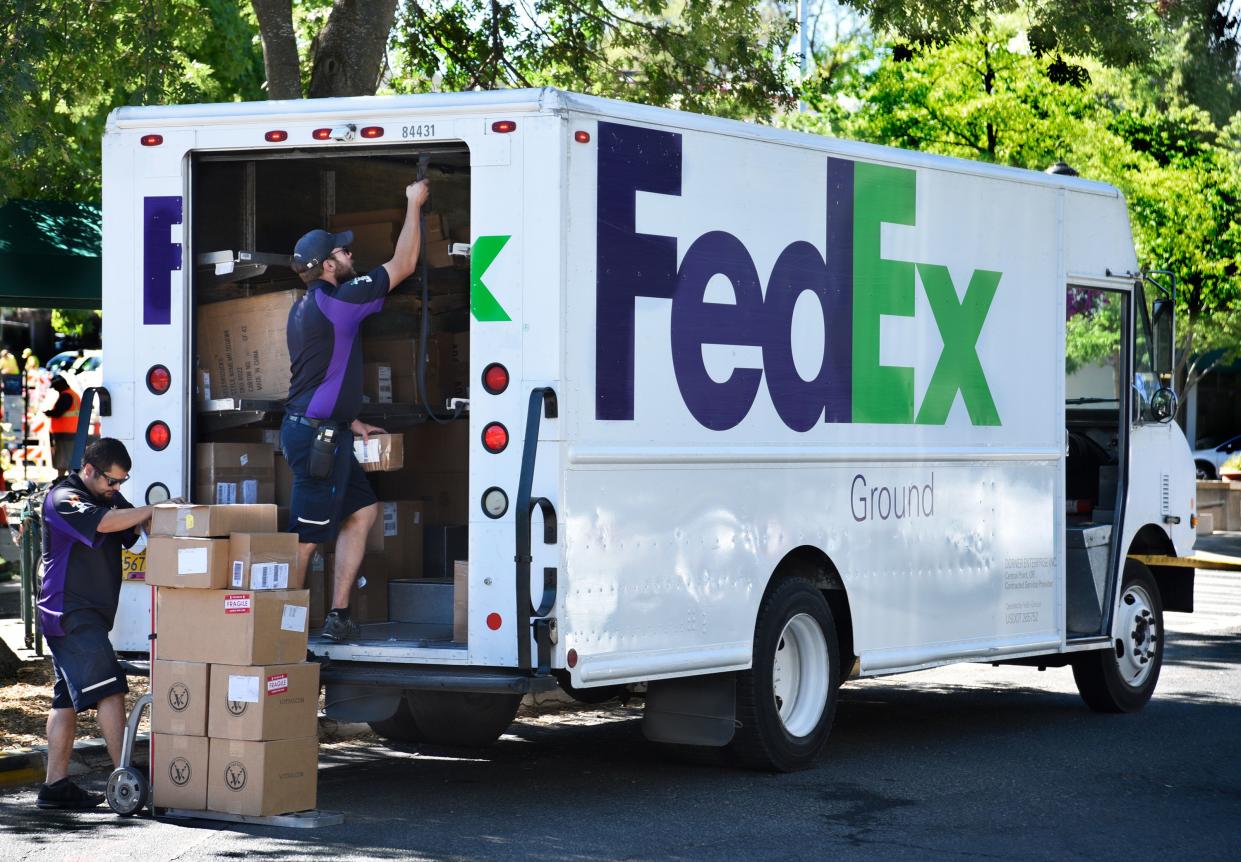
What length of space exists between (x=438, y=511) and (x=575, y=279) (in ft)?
7.29

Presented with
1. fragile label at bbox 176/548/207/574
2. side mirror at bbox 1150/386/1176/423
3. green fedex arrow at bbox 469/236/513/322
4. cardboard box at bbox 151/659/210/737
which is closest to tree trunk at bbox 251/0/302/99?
green fedex arrow at bbox 469/236/513/322

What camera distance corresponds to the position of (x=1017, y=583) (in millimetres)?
10016

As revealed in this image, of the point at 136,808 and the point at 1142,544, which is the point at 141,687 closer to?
the point at 136,808

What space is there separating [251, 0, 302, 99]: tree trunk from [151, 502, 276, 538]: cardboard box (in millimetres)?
4703

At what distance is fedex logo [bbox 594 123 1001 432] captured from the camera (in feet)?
25.2

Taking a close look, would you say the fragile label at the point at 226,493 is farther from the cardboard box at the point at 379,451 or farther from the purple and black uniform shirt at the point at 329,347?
the cardboard box at the point at 379,451

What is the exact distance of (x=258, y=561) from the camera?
289 inches

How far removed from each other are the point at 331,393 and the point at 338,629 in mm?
1078

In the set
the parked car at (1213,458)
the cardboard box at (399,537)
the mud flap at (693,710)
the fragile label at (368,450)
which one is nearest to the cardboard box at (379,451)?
the fragile label at (368,450)

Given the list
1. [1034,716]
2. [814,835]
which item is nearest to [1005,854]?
[814,835]

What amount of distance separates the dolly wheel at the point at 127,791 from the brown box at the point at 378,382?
231 cm

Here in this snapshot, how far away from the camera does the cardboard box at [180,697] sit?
7.32 metres

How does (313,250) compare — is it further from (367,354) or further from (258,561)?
(258,561)

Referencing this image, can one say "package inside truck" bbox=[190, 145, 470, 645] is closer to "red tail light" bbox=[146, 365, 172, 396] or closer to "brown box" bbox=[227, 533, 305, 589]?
"red tail light" bbox=[146, 365, 172, 396]
